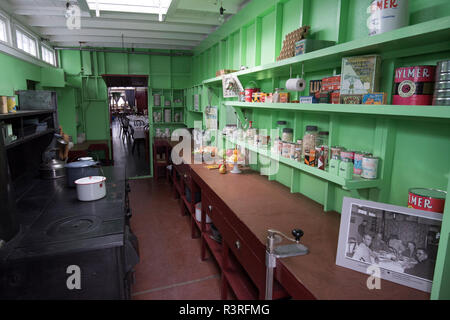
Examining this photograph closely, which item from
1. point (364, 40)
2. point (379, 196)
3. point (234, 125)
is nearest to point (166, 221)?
point (234, 125)

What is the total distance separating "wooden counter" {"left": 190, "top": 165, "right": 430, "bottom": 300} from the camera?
1132 mm

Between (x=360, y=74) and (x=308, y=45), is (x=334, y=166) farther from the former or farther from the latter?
(x=308, y=45)

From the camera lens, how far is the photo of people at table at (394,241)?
1.09 metres

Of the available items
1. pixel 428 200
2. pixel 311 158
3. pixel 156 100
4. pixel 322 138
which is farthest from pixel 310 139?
pixel 156 100

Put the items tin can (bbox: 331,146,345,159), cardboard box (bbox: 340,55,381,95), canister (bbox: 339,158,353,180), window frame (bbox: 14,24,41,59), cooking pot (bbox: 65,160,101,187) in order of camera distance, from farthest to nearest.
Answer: window frame (bbox: 14,24,41,59), cooking pot (bbox: 65,160,101,187), tin can (bbox: 331,146,345,159), canister (bbox: 339,158,353,180), cardboard box (bbox: 340,55,381,95)

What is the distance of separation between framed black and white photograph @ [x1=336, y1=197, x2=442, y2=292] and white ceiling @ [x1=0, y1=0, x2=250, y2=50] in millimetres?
2761

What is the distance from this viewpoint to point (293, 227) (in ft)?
5.65

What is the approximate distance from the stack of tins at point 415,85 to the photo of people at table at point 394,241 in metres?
0.48

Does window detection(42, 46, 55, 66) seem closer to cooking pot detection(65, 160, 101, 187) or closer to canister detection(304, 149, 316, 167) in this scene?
cooking pot detection(65, 160, 101, 187)

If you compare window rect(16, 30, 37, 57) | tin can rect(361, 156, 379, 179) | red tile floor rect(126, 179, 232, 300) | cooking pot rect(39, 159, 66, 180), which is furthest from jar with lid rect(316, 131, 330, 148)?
window rect(16, 30, 37, 57)

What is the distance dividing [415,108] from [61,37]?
601 cm

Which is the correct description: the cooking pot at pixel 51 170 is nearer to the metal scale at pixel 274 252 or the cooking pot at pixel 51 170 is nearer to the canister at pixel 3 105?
the canister at pixel 3 105

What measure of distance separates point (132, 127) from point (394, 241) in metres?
8.17

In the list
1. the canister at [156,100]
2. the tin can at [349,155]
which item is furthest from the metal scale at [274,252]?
the canister at [156,100]
